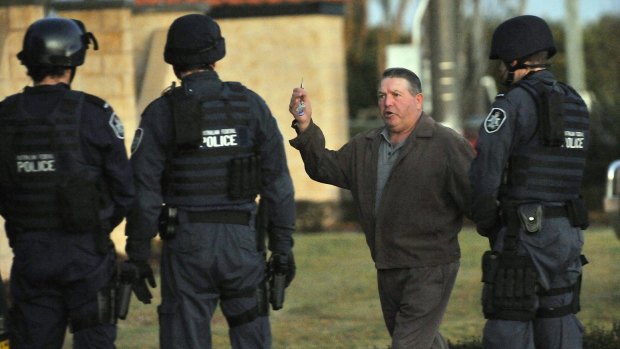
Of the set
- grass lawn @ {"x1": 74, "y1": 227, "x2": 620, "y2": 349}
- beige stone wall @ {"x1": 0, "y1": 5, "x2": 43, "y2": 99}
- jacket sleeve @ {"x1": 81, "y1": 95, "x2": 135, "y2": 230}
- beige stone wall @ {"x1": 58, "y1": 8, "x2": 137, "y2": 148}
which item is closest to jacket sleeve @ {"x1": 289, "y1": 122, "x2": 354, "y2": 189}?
jacket sleeve @ {"x1": 81, "y1": 95, "x2": 135, "y2": 230}

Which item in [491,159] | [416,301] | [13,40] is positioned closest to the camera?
[491,159]

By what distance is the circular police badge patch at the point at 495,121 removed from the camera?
7.49 metres

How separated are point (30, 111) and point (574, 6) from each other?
23.9 meters

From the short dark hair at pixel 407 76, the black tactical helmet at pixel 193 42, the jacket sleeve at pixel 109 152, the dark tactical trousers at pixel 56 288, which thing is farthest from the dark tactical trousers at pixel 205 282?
the short dark hair at pixel 407 76

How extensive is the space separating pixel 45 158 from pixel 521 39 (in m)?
2.32

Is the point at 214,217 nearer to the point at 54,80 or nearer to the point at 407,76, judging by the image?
the point at 54,80

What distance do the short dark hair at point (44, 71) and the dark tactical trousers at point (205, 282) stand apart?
3.07ft

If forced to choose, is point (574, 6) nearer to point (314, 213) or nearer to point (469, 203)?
point (314, 213)

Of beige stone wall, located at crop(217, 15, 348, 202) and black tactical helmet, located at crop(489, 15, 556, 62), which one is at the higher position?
black tactical helmet, located at crop(489, 15, 556, 62)

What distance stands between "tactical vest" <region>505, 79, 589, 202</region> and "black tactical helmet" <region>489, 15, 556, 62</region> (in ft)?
0.50

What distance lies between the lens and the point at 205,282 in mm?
7684

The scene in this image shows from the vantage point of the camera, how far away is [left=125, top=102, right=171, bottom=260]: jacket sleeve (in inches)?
300

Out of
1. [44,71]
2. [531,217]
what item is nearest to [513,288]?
[531,217]

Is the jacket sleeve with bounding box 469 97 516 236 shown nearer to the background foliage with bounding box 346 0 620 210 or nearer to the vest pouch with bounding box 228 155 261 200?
the vest pouch with bounding box 228 155 261 200
